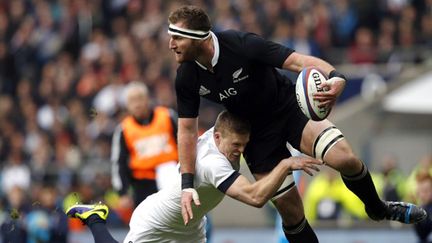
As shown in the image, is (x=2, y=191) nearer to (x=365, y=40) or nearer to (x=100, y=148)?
(x=100, y=148)

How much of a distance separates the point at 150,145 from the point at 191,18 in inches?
138

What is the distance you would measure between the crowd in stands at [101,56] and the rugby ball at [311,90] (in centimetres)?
687

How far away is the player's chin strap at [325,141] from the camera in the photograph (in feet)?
28.3

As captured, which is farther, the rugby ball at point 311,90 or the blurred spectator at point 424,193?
the blurred spectator at point 424,193

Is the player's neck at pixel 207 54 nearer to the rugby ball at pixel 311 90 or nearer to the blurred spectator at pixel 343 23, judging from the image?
the rugby ball at pixel 311 90

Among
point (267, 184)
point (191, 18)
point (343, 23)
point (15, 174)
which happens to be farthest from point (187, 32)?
point (343, 23)

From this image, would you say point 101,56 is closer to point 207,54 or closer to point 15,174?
point 15,174

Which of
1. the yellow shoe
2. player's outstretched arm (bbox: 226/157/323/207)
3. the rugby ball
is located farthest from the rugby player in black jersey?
the yellow shoe

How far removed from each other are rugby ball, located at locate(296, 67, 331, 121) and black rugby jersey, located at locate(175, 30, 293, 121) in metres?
0.35

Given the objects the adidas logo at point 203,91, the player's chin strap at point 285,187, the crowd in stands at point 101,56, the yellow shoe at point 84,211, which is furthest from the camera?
the crowd in stands at point 101,56

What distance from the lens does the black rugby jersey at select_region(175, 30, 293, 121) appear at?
8680mm

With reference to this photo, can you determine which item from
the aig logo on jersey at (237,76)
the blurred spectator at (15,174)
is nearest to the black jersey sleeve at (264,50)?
the aig logo on jersey at (237,76)

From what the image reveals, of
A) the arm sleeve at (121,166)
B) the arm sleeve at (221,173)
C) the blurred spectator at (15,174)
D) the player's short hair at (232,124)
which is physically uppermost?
the player's short hair at (232,124)

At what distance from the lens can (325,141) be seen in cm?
863
